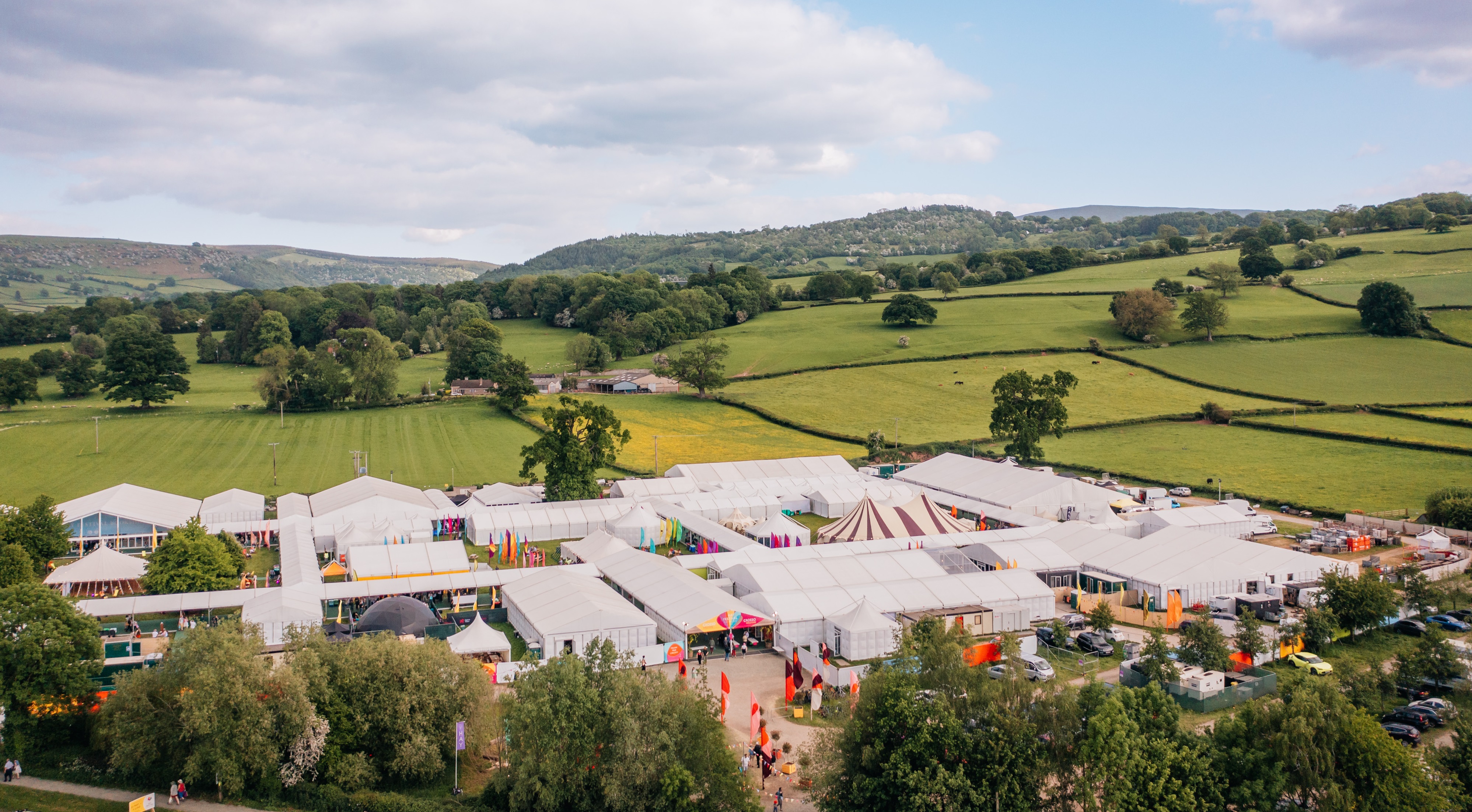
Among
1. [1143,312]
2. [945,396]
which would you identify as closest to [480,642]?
[945,396]

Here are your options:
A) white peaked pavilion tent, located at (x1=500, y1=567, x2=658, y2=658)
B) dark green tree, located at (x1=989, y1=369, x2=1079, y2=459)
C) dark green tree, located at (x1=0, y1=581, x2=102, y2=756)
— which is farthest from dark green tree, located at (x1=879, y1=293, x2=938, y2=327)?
dark green tree, located at (x1=0, y1=581, x2=102, y2=756)

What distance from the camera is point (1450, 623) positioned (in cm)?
3067

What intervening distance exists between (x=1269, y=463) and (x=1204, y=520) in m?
13.5

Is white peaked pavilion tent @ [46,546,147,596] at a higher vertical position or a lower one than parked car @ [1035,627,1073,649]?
higher

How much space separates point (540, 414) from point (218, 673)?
49.0 metres

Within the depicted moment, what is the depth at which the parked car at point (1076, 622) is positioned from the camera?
30.9m

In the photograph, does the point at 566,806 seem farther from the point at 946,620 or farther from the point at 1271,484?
the point at 1271,484

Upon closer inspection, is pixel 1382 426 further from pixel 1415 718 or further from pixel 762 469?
pixel 1415 718

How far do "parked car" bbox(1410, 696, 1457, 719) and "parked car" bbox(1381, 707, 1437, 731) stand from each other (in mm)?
181

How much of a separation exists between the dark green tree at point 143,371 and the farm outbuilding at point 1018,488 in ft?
181

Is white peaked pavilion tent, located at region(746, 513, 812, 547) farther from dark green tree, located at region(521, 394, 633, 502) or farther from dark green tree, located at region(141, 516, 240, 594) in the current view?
dark green tree, located at region(141, 516, 240, 594)

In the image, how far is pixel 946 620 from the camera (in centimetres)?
2892

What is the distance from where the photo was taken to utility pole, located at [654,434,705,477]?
55.8 metres

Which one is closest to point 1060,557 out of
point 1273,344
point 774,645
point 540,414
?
point 774,645
